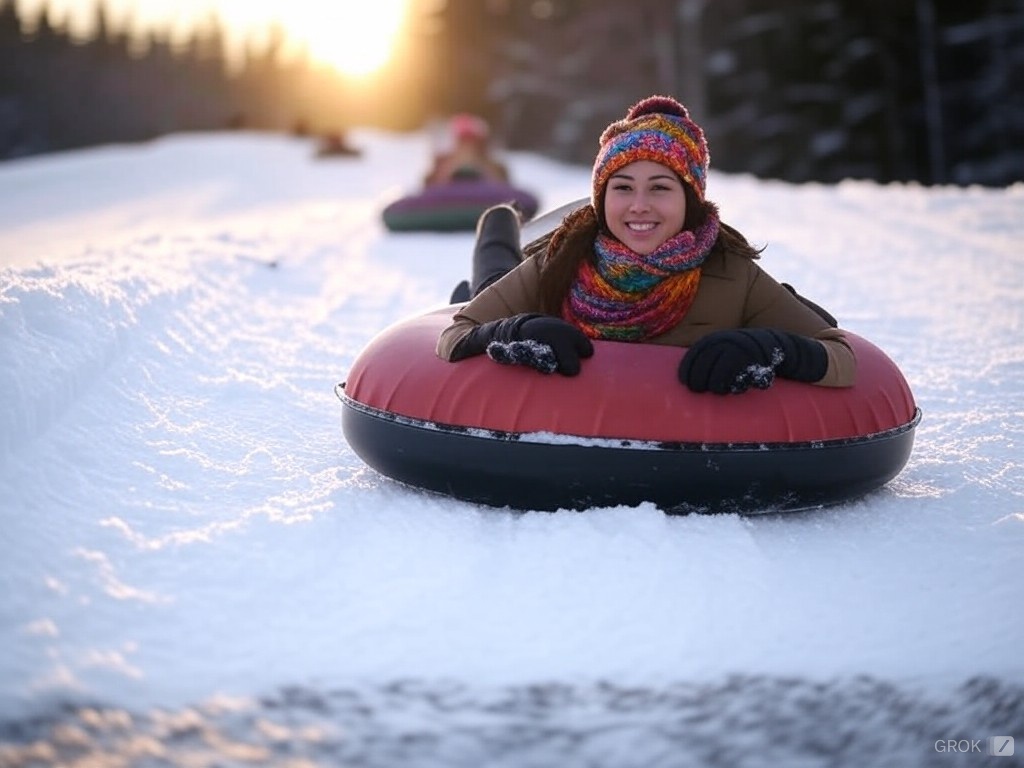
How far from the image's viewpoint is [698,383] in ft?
9.36

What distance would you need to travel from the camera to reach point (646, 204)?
3.17 m

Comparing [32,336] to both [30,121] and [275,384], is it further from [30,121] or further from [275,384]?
[30,121]

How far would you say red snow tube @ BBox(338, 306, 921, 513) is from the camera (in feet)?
9.34

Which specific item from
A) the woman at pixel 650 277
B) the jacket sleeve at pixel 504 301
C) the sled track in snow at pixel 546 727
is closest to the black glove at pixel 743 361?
the woman at pixel 650 277

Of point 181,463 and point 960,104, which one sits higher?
point 960,104

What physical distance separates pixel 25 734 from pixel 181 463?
1.63 metres

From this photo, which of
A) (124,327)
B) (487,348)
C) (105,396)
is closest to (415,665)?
(487,348)

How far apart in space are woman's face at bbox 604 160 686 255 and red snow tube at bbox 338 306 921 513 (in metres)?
0.38

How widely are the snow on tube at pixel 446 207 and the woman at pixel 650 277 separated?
21.7 feet

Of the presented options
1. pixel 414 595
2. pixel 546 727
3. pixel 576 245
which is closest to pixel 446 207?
pixel 576 245

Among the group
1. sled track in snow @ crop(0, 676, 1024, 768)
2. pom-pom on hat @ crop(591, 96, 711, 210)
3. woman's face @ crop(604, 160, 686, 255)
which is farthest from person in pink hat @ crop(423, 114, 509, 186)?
sled track in snow @ crop(0, 676, 1024, 768)

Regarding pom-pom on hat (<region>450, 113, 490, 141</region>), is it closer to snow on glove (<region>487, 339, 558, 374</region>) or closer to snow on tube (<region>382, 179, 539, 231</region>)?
snow on tube (<region>382, 179, 539, 231</region>)

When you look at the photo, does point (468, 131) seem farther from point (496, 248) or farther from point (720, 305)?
point (720, 305)

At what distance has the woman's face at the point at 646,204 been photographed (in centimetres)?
318
